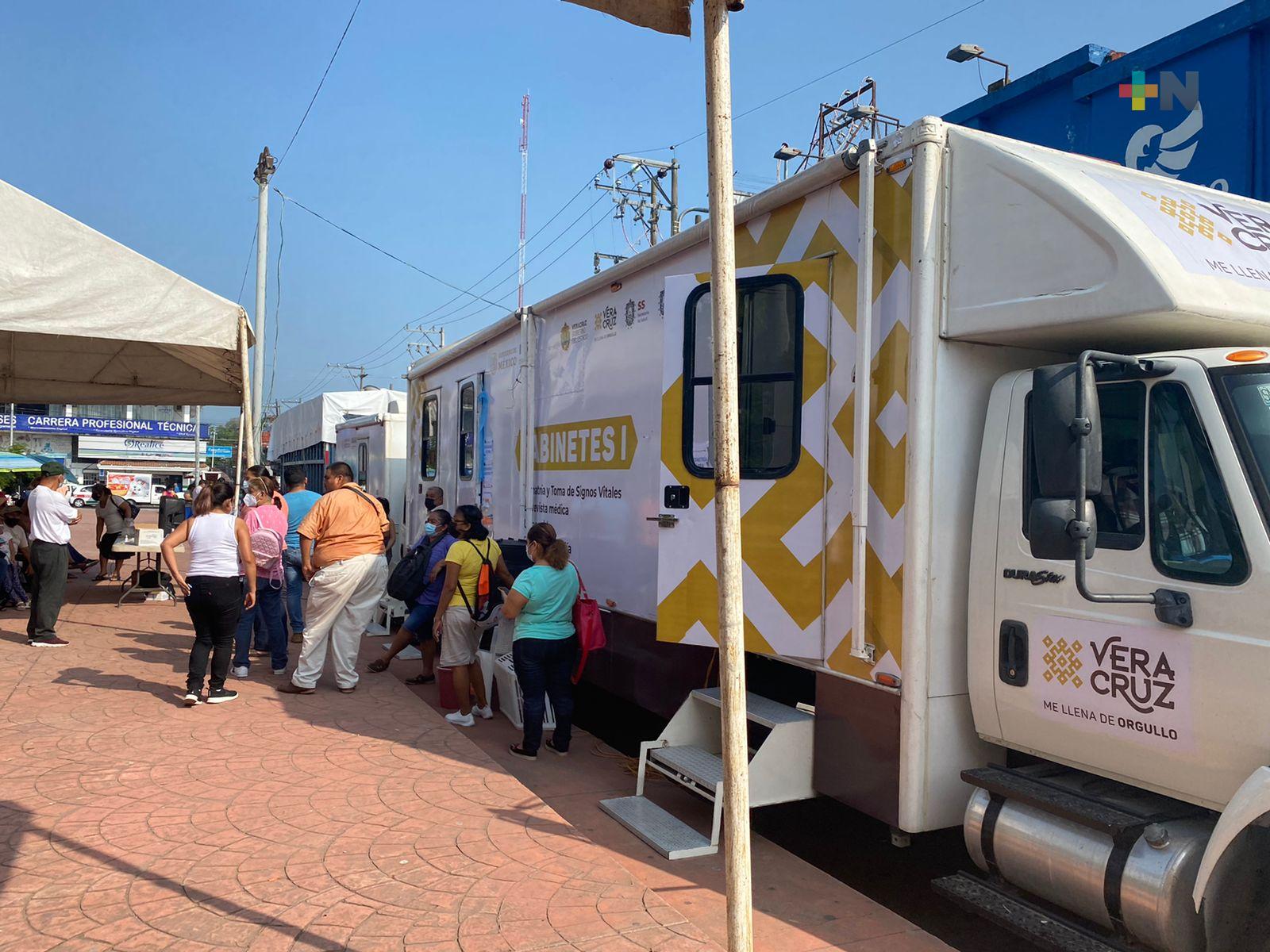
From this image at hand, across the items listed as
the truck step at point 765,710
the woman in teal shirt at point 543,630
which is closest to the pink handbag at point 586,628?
the woman in teal shirt at point 543,630

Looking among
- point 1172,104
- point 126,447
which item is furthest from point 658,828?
point 126,447

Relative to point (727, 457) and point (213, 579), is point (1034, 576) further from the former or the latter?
point (213, 579)

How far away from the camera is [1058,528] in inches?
118

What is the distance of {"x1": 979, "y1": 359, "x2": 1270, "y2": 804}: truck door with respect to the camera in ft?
9.62

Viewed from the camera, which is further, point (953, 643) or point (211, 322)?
point (211, 322)

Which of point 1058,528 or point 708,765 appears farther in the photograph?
point 708,765

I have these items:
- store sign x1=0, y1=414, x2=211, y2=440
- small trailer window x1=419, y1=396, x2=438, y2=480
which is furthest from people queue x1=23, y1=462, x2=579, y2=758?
→ store sign x1=0, y1=414, x2=211, y2=440

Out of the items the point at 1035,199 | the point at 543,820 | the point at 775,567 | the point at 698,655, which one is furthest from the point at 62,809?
the point at 1035,199

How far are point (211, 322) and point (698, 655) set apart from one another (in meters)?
5.12

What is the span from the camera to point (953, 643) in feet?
12.5

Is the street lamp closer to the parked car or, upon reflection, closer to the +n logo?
the +n logo

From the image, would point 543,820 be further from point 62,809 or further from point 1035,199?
point 1035,199

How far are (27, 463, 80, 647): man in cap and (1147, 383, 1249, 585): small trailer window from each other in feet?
28.1

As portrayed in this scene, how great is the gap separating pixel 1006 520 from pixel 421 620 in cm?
536
